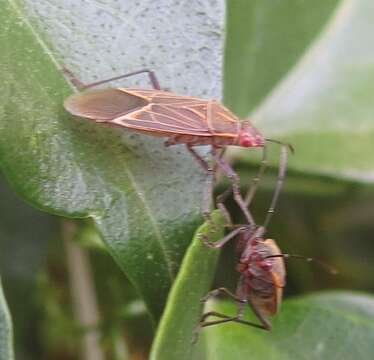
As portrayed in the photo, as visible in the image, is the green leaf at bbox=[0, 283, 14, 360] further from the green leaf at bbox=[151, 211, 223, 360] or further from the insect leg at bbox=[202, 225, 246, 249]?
the insect leg at bbox=[202, 225, 246, 249]

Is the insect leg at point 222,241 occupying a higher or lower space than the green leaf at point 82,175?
lower

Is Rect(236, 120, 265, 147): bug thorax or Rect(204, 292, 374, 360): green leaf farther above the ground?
Rect(236, 120, 265, 147): bug thorax

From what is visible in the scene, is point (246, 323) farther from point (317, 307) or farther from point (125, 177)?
point (125, 177)

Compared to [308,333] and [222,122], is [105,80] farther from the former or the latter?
[308,333]

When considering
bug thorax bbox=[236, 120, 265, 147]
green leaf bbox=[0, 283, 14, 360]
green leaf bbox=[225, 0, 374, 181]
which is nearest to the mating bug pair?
bug thorax bbox=[236, 120, 265, 147]

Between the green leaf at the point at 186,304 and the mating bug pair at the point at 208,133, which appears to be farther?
the mating bug pair at the point at 208,133

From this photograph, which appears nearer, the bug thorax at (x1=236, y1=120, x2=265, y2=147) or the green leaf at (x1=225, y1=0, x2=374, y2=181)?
the bug thorax at (x1=236, y1=120, x2=265, y2=147)

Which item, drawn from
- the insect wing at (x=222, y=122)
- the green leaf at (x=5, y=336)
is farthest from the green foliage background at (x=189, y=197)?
the insect wing at (x=222, y=122)

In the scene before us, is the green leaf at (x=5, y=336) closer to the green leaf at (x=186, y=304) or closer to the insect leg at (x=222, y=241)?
the green leaf at (x=186, y=304)
